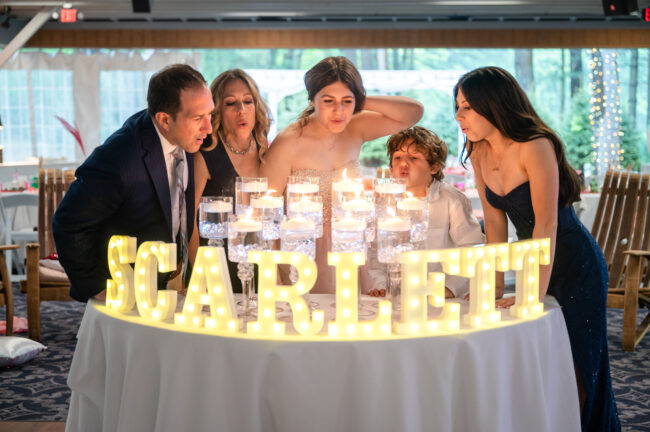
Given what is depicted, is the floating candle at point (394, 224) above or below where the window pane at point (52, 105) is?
below

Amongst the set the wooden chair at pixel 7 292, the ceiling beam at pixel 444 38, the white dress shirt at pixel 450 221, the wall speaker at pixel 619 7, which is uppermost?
the ceiling beam at pixel 444 38

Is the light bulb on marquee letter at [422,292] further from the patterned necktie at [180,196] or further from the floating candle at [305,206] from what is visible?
the patterned necktie at [180,196]

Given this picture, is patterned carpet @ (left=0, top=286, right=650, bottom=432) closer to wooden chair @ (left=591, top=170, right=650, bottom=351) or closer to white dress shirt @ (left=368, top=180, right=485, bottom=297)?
wooden chair @ (left=591, top=170, right=650, bottom=351)

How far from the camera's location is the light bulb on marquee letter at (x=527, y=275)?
97.4 inches

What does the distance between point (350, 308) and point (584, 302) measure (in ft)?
4.26

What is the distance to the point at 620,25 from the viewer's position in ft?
38.3

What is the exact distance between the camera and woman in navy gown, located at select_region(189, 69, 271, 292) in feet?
10.6

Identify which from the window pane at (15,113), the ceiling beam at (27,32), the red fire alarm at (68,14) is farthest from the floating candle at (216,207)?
the window pane at (15,113)

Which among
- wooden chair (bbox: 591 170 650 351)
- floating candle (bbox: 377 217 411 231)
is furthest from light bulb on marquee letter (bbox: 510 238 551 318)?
wooden chair (bbox: 591 170 650 351)

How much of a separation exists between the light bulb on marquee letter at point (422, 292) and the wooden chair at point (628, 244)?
350 cm

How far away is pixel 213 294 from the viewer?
2.30m

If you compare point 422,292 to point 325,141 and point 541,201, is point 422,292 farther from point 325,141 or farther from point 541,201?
point 325,141

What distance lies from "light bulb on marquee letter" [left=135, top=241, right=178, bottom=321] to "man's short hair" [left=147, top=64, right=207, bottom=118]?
1.90 feet

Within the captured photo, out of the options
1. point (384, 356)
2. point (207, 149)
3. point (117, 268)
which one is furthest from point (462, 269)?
point (207, 149)
